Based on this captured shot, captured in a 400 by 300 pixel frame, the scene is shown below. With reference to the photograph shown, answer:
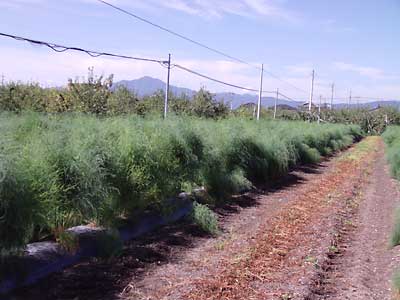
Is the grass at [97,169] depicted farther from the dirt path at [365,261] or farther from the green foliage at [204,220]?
the dirt path at [365,261]

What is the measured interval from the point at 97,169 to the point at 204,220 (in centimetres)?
307

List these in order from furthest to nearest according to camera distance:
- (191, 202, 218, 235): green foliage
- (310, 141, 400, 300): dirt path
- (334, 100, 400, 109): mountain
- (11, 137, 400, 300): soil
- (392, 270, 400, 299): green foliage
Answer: (334, 100, 400, 109): mountain
(191, 202, 218, 235): green foliage
(310, 141, 400, 300): dirt path
(392, 270, 400, 299): green foliage
(11, 137, 400, 300): soil

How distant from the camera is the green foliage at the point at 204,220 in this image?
33.4 feet

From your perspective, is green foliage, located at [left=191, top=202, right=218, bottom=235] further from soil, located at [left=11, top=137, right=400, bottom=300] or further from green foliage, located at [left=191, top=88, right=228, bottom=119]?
green foliage, located at [left=191, top=88, right=228, bottom=119]

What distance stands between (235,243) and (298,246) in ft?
3.64

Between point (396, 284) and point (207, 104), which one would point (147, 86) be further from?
point (396, 284)

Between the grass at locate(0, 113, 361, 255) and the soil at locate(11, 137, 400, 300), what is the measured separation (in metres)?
0.65

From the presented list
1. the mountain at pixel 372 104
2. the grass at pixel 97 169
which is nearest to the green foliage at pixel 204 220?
the grass at pixel 97 169

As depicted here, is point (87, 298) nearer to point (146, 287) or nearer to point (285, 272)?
point (146, 287)

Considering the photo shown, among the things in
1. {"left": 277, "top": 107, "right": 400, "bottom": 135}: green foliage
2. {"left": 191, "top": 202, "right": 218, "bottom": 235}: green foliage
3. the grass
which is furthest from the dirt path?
{"left": 277, "top": 107, "right": 400, "bottom": 135}: green foliage

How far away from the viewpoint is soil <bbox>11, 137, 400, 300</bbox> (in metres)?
6.66

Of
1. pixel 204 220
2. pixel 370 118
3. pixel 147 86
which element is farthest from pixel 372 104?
pixel 204 220

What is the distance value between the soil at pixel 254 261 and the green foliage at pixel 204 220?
16 centimetres

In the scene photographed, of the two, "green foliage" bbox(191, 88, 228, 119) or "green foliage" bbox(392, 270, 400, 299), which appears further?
"green foliage" bbox(191, 88, 228, 119)
